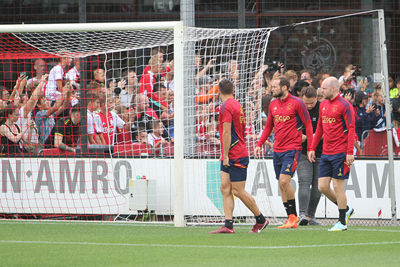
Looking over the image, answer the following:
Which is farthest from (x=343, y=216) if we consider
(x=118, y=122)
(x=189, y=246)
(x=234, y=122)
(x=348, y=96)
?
(x=118, y=122)

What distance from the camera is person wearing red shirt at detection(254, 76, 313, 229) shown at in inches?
462

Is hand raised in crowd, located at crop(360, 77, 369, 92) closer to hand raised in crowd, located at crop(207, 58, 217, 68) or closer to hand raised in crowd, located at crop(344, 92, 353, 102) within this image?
hand raised in crowd, located at crop(344, 92, 353, 102)

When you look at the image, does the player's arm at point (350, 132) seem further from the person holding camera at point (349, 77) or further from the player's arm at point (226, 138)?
the person holding camera at point (349, 77)

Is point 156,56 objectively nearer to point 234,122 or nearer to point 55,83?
point 55,83

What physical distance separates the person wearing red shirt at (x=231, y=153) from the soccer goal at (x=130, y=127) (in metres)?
1.94

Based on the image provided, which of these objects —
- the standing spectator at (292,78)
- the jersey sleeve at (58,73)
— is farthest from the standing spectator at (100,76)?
the standing spectator at (292,78)

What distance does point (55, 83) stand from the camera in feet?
50.1

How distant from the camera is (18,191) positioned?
14.4 metres

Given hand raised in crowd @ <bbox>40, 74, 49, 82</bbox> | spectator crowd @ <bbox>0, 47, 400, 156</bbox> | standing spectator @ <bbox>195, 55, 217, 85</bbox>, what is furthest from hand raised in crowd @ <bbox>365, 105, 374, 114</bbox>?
hand raised in crowd @ <bbox>40, 74, 49, 82</bbox>

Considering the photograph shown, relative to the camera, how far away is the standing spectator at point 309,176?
12.8 meters

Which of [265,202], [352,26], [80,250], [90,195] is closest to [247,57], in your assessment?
[265,202]

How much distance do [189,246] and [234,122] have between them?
1929 mm

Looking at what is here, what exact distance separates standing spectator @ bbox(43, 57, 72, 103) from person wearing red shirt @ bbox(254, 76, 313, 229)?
15.6 ft

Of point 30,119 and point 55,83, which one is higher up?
point 55,83
